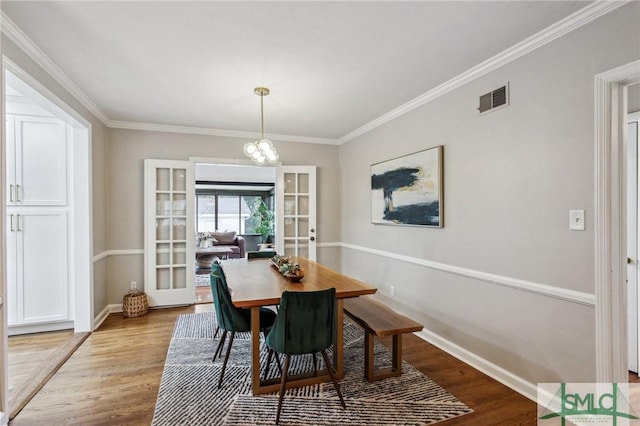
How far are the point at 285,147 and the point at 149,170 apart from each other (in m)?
1.95

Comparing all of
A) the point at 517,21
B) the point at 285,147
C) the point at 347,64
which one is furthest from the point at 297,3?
the point at 285,147

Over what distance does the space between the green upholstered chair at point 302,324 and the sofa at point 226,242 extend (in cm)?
635

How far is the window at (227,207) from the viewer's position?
9703 mm

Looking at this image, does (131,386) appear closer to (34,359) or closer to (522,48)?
(34,359)

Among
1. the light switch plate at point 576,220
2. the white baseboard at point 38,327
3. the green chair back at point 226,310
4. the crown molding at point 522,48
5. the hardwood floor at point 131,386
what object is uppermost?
the crown molding at point 522,48

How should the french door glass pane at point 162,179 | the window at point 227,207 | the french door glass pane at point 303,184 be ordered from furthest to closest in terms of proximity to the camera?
the window at point 227,207
the french door glass pane at point 303,184
the french door glass pane at point 162,179

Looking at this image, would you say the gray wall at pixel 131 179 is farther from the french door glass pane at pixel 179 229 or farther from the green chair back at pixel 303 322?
the green chair back at pixel 303 322

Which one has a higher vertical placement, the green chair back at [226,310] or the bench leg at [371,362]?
the green chair back at [226,310]

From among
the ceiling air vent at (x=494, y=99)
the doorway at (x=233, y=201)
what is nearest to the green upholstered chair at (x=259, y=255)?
the ceiling air vent at (x=494, y=99)

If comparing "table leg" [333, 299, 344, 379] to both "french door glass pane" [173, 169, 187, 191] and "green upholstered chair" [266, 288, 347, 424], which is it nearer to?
"green upholstered chair" [266, 288, 347, 424]

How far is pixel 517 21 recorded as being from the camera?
78.2 inches

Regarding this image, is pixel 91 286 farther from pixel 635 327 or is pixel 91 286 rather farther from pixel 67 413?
pixel 635 327

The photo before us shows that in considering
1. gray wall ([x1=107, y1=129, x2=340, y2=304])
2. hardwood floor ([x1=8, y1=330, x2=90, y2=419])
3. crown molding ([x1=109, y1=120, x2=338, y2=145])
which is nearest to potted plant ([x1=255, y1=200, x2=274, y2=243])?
crown molding ([x1=109, y1=120, x2=338, y2=145])

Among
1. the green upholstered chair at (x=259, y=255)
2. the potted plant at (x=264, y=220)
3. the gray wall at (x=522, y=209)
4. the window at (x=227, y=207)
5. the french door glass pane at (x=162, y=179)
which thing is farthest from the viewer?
the window at (x=227, y=207)
